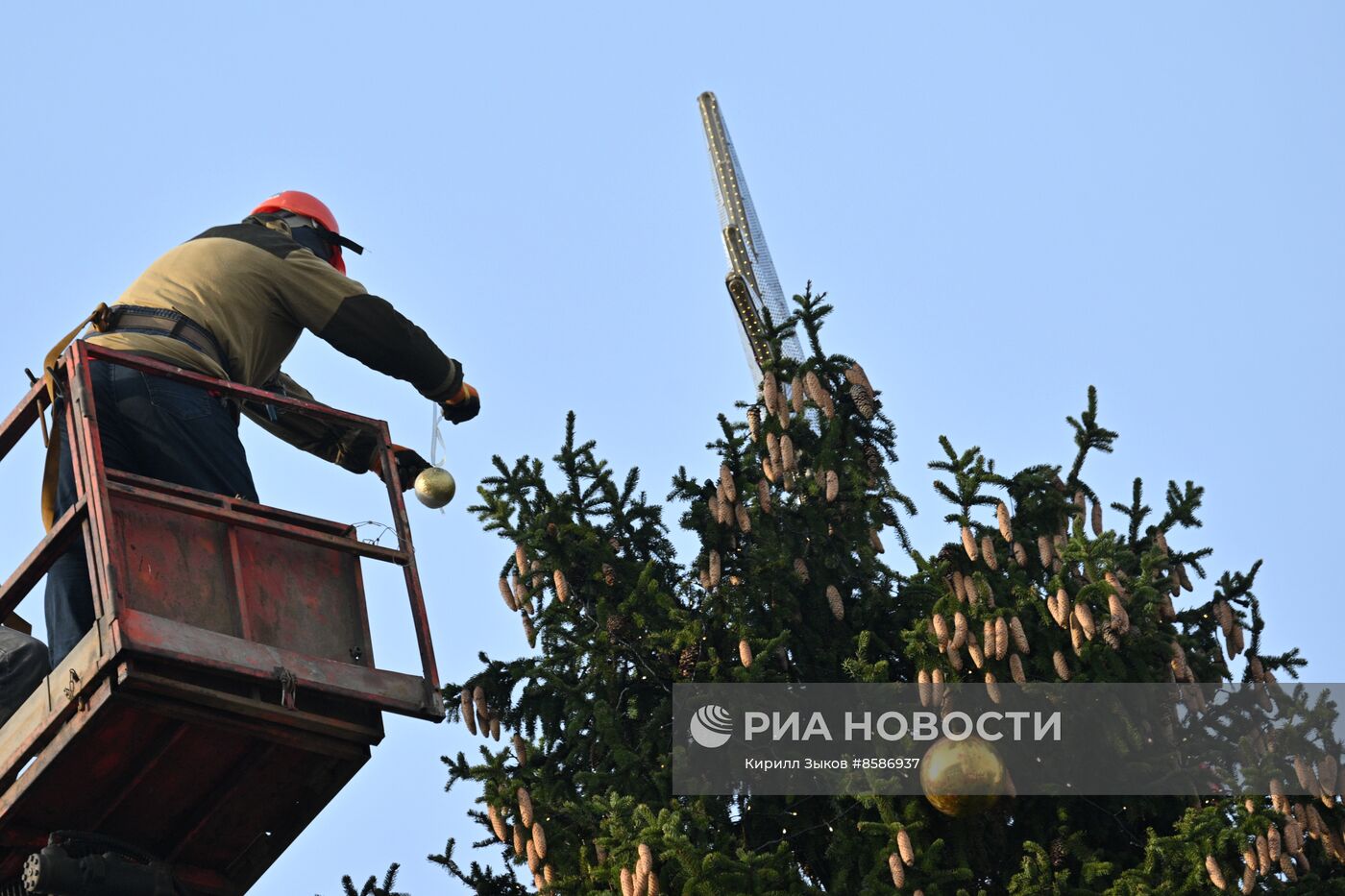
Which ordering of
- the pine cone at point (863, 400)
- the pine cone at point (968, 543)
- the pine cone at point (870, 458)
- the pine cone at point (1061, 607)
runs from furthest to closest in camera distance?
the pine cone at point (870, 458) < the pine cone at point (863, 400) < the pine cone at point (968, 543) < the pine cone at point (1061, 607)

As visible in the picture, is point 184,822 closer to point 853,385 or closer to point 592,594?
point 592,594

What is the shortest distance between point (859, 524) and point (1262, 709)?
2.23 metres

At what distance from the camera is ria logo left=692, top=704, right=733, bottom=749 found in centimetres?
1006

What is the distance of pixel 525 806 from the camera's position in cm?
945

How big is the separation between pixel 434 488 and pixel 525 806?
1504 millimetres

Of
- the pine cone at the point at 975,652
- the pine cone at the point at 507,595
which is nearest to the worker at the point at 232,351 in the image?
the pine cone at the point at 507,595

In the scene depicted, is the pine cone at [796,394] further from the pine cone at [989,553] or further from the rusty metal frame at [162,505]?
the rusty metal frame at [162,505]

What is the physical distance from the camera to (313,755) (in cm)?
834

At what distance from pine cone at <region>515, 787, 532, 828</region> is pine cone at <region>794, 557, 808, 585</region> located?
189 cm

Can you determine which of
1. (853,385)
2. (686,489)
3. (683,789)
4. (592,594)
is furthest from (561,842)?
(853,385)

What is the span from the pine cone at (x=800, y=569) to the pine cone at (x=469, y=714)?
1684mm

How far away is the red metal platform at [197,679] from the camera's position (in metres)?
7.77

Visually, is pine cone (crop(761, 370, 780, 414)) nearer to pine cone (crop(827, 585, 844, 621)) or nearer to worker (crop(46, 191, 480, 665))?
pine cone (crop(827, 585, 844, 621))

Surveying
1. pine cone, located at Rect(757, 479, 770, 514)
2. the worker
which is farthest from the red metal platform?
pine cone, located at Rect(757, 479, 770, 514)
